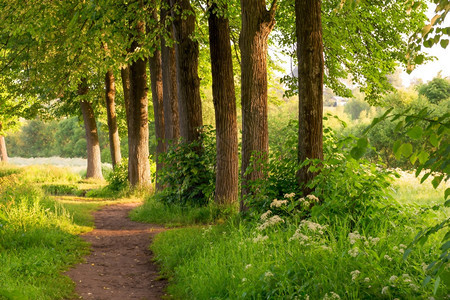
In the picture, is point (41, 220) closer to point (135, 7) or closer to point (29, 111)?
point (135, 7)

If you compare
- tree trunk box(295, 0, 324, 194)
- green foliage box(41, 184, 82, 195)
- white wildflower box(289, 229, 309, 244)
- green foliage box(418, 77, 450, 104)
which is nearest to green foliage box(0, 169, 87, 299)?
white wildflower box(289, 229, 309, 244)

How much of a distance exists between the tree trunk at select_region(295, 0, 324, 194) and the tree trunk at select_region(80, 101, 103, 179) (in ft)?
66.1

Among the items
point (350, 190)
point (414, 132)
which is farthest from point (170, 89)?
point (414, 132)

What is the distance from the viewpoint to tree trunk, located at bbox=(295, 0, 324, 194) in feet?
23.8

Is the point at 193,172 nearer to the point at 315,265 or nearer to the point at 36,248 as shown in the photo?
the point at 36,248

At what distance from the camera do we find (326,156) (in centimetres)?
763

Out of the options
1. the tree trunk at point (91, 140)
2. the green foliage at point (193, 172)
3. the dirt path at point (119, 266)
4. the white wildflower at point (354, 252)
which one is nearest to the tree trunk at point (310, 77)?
the white wildflower at point (354, 252)

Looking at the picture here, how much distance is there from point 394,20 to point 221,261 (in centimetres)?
1090

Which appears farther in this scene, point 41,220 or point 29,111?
point 29,111

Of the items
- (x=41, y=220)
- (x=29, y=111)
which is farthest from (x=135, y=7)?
(x=29, y=111)

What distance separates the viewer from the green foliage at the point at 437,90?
4576 centimetres

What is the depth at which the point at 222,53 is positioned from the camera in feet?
36.5

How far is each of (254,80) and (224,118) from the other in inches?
89.4

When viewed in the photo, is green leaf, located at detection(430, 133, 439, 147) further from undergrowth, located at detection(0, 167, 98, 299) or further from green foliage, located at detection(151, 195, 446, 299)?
undergrowth, located at detection(0, 167, 98, 299)
